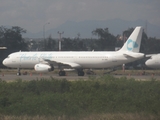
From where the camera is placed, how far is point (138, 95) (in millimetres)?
22125

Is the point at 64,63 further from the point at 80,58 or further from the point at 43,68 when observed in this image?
the point at 43,68

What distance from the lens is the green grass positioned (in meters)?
19.3

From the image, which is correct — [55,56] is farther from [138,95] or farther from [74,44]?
[74,44]

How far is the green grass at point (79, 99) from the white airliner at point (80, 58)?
23.8 meters

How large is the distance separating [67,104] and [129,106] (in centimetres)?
323

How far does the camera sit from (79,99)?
70.8 feet

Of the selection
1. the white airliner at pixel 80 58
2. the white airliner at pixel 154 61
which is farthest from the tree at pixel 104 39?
the white airliner at pixel 80 58

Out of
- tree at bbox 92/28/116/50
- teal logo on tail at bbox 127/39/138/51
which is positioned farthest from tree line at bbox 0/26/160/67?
teal logo on tail at bbox 127/39/138/51

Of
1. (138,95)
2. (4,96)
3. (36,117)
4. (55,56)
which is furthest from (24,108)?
(55,56)

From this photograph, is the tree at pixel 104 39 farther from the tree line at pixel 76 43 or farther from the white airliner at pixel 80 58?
the white airliner at pixel 80 58

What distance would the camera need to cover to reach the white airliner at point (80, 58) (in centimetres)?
5035

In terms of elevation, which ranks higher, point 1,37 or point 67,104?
point 1,37

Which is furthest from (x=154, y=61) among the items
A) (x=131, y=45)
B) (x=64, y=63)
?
(x=64, y=63)

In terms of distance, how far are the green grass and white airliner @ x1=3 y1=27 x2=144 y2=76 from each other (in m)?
Result: 23.8
